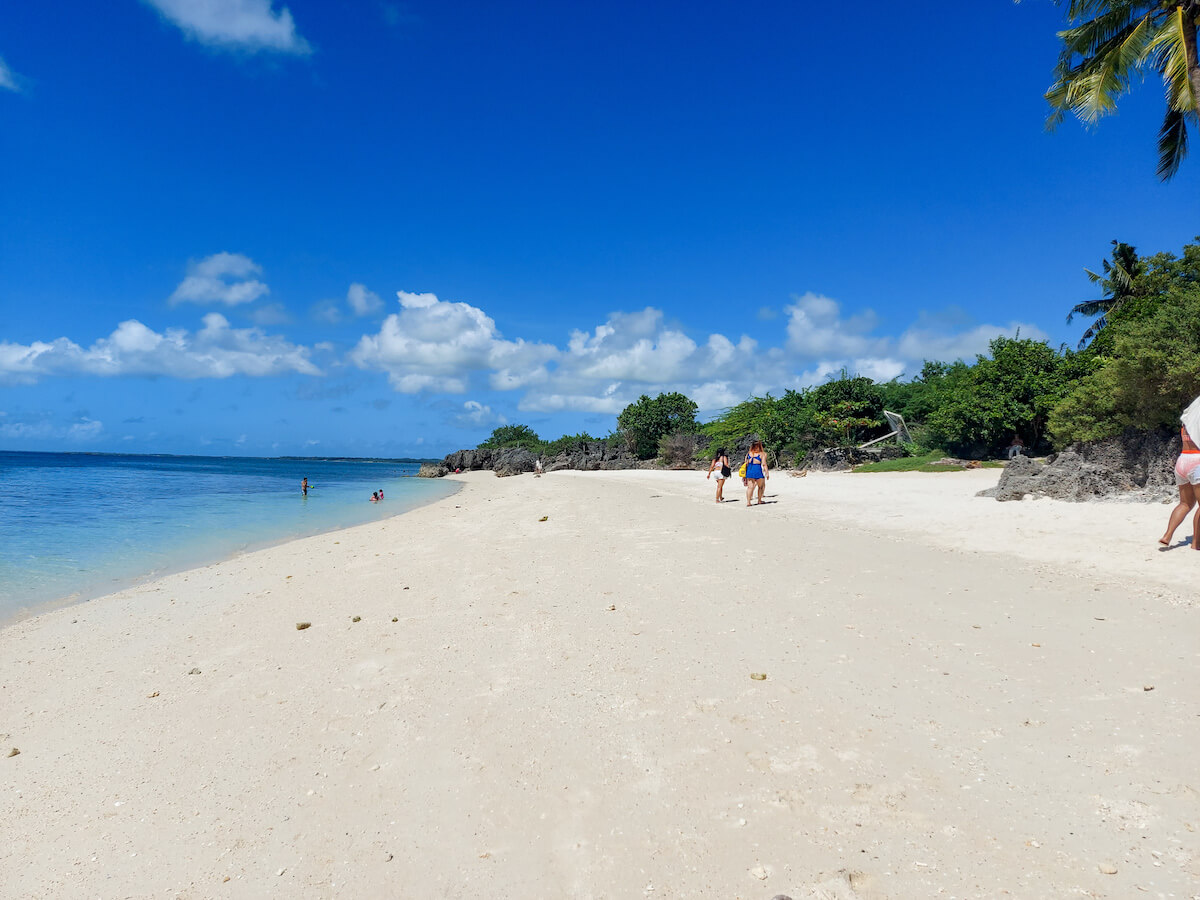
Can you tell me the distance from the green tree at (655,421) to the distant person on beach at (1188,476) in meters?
44.6

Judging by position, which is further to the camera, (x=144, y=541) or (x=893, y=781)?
(x=144, y=541)

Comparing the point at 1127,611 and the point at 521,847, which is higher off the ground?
the point at 1127,611

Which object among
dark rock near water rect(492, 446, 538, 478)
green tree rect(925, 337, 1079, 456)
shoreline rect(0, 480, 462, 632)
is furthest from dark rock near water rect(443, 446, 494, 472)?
shoreline rect(0, 480, 462, 632)

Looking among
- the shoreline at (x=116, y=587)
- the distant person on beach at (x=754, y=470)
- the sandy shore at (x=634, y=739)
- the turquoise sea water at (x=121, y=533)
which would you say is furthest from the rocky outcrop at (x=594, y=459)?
the sandy shore at (x=634, y=739)

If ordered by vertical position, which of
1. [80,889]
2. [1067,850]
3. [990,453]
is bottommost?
[80,889]

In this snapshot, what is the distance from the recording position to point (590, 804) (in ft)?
8.91

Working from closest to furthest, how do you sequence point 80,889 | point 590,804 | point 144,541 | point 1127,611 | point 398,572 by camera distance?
point 80,889 < point 590,804 < point 1127,611 < point 398,572 < point 144,541

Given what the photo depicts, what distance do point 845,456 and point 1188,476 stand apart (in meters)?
23.5

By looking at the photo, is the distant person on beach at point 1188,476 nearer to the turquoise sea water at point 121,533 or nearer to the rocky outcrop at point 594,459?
the turquoise sea water at point 121,533

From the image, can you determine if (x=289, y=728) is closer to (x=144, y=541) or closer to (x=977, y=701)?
(x=977, y=701)

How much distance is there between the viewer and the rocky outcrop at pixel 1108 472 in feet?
34.0

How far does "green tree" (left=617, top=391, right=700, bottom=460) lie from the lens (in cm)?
5222

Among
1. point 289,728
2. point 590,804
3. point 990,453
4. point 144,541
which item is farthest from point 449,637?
point 990,453

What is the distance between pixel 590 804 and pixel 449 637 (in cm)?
266
